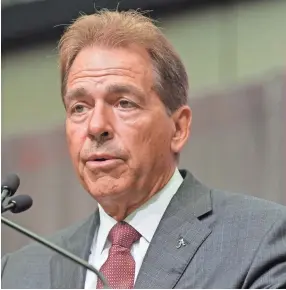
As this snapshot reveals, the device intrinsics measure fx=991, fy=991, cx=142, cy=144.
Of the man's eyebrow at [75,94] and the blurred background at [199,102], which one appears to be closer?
the man's eyebrow at [75,94]

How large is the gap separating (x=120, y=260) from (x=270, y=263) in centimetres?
41

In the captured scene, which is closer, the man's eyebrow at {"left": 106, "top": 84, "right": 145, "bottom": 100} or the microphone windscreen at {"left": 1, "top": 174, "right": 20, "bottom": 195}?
the microphone windscreen at {"left": 1, "top": 174, "right": 20, "bottom": 195}

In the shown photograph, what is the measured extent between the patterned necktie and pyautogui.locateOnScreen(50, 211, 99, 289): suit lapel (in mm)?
78

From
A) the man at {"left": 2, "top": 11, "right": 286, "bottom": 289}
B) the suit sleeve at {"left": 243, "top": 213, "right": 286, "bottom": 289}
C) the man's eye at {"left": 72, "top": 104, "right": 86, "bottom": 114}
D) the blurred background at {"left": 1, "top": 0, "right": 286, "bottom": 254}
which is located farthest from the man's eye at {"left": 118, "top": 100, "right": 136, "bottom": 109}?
the blurred background at {"left": 1, "top": 0, "right": 286, "bottom": 254}

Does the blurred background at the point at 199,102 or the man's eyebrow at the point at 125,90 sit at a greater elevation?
the man's eyebrow at the point at 125,90

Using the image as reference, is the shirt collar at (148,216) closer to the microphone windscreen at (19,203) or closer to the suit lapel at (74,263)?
the suit lapel at (74,263)

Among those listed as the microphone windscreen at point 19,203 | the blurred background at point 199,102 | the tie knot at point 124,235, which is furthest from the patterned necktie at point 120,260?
the blurred background at point 199,102

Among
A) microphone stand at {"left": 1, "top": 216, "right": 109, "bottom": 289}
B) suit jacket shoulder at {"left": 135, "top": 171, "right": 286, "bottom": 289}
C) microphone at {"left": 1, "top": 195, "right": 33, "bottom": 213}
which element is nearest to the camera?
microphone stand at {"left": 1, "top": 216, "right": 109, "bottom": 289}

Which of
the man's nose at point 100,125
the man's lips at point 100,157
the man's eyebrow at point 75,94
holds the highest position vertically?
the man's eyebrow at point 75,94

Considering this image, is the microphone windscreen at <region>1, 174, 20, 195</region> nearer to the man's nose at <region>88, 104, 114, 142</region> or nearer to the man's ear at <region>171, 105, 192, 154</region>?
the man's nose at <region>88, 104, 114, 142</region>

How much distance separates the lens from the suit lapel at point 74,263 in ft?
8.77

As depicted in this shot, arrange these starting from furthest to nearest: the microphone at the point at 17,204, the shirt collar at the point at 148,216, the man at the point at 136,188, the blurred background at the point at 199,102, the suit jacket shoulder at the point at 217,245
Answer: the blurred background at the point at 199,102 < the shirt collar at the point at 148,216 < the man at the point at 136,188 < the suit jacket shoulder at the point at 217,245 < the microphone at the point at 17,204

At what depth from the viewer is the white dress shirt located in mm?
2654

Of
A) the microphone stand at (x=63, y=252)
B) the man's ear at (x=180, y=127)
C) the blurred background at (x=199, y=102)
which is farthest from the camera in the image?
the blurred background at (x=199, y=102)
